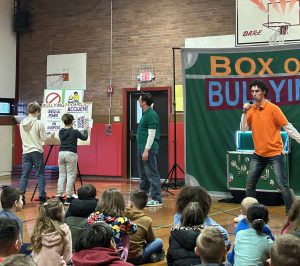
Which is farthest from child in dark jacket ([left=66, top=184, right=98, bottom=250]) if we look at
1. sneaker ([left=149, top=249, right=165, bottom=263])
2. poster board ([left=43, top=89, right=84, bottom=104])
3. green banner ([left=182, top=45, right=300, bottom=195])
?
poster board ([left=43, top=89, right=84, bottom=104])

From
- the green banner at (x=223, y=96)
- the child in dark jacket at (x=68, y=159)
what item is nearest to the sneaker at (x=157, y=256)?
the child in dark jacket at (x=68, y=159)

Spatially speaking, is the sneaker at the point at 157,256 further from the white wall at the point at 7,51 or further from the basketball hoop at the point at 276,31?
the white wall at the point at 7,51

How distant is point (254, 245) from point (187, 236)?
1.50 feet

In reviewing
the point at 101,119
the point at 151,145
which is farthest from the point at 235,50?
the point at 101,119

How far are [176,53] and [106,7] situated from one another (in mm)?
2406

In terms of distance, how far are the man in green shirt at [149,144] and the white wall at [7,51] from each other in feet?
22.1

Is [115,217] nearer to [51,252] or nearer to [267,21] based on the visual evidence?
[51,252]

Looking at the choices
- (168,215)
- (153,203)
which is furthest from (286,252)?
(153,203)

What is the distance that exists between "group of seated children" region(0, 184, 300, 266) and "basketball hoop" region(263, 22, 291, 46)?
5.68m

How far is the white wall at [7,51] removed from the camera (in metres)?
12.9

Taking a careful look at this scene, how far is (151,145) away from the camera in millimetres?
7117

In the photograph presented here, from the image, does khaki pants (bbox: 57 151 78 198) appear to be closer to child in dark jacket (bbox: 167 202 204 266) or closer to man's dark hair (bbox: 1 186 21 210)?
man's dark hair (bbox: 1 186 21 210)

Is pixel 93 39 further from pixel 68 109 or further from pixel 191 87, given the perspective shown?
pixel 191 87

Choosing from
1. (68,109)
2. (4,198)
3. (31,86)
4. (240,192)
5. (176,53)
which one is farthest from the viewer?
(31,86)
